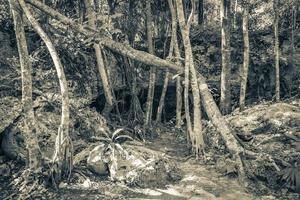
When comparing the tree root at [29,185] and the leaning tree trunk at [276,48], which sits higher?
the leaning tree trunk at [276,48]

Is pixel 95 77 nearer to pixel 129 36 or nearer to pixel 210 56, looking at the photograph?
pixel 129 36

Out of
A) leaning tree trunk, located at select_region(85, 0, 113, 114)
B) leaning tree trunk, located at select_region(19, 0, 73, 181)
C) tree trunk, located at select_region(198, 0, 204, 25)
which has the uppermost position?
tree trunk, located at select_region(198, 0, 204, 25)

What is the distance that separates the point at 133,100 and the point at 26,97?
4291 mm

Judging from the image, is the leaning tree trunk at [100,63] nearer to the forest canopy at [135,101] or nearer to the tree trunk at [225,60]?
the forest canopy at [135,101]

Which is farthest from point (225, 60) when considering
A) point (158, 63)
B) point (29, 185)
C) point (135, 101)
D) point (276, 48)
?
point (29, 185)

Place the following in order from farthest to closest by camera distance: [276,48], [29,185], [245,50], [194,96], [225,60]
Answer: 1. [276,48]
2. [225,60]
3. [245,50]
4. [194,96]
5. [29,185]

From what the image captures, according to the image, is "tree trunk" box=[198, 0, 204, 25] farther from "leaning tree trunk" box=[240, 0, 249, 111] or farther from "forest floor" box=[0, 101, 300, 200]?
"forest floor" box=[0, 101, 300, 200]

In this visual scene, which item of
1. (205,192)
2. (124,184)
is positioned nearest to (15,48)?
(124,184)

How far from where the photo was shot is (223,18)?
37.2 feet

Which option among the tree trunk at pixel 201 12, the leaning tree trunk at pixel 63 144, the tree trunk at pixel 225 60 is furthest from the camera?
the tree trunk at pixel 201 12

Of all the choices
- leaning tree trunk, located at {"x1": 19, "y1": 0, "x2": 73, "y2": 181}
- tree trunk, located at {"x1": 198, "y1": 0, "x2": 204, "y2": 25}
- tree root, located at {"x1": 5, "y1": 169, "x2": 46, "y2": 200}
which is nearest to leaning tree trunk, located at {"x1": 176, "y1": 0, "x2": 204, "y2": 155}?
leaning tree trunk, located at {"x1": 19, "y1": 0, "x2": 73, "y2": 181}

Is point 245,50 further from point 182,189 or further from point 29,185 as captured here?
point 29,185

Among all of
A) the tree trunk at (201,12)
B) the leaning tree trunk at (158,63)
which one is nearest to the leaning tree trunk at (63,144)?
the leaning tree trunk at (158,63)

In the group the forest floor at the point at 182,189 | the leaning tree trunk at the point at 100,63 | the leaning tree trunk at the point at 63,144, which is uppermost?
the leaning tree trunk at the point at 100,63
